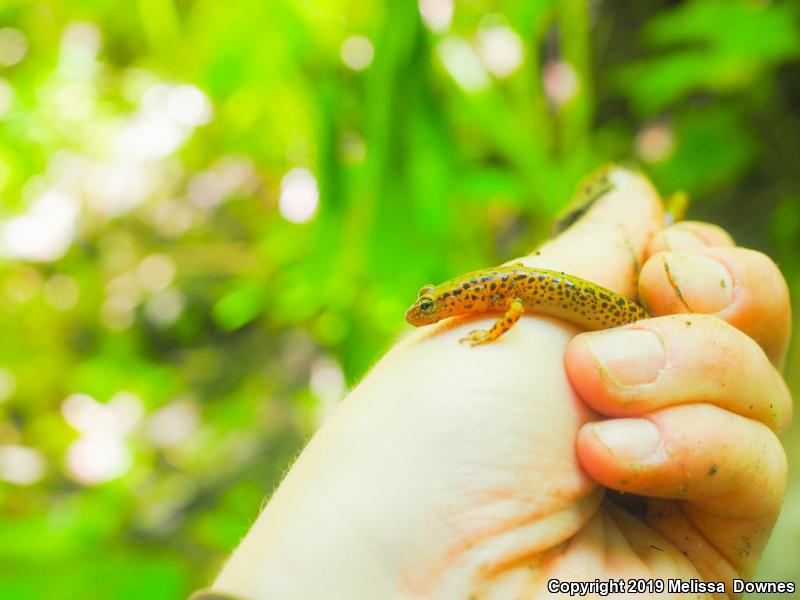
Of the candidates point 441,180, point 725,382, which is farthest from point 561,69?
point 725,382

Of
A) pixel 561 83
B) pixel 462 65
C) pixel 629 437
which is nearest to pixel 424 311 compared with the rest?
pixel 629 437

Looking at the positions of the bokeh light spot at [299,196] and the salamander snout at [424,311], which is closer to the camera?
the salamander snout at [424,311]

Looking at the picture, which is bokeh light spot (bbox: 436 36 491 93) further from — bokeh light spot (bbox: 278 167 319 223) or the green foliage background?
bokeh light spot (bbox: 278 167 319 223)

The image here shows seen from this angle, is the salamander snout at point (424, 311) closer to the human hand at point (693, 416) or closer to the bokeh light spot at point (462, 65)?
the human hand at point (693, 416)

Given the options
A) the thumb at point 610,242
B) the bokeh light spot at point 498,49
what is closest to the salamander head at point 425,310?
the thumb at point 610,242

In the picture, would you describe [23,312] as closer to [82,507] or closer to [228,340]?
[228,340]

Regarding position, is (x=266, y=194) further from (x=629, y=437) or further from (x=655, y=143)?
(x=629, y=437)
